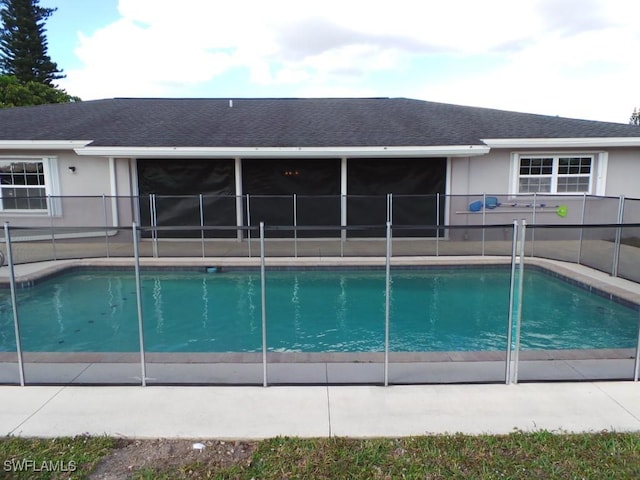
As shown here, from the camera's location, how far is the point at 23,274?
961 cm

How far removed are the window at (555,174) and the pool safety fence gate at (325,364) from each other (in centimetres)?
1017

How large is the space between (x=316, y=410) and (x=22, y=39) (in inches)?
1869

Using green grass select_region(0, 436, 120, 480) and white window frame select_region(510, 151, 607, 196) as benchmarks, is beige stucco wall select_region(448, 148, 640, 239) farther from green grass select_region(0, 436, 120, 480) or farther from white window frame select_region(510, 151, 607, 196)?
green grass select_region(0, 436, 120, 480)

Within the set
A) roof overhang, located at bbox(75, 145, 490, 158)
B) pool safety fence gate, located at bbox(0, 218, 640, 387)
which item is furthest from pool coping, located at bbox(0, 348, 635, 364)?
roof overhang, located at bbox(75, 145, 490, 158)

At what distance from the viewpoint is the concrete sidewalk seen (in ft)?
11.0

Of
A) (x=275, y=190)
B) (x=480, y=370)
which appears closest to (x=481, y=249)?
(x=275, y=190)

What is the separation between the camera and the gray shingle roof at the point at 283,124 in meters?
13.2

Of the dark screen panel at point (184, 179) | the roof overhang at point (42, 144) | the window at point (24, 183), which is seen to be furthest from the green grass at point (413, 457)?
the window at point (24, 183)

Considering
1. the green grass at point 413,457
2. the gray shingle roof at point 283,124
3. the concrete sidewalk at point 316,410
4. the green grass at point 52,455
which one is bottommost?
the concrete sidewalk at point 316,410

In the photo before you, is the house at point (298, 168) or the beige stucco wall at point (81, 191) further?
the beige stucco wall at point (81, 191)

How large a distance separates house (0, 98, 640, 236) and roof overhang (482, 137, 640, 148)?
4cm

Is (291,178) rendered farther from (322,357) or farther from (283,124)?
(322,357)

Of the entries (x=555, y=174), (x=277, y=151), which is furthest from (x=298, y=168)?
(x=555, y=174)

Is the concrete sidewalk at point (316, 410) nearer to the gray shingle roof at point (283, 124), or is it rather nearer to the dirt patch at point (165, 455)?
the dirt patch at point (165, 455)
